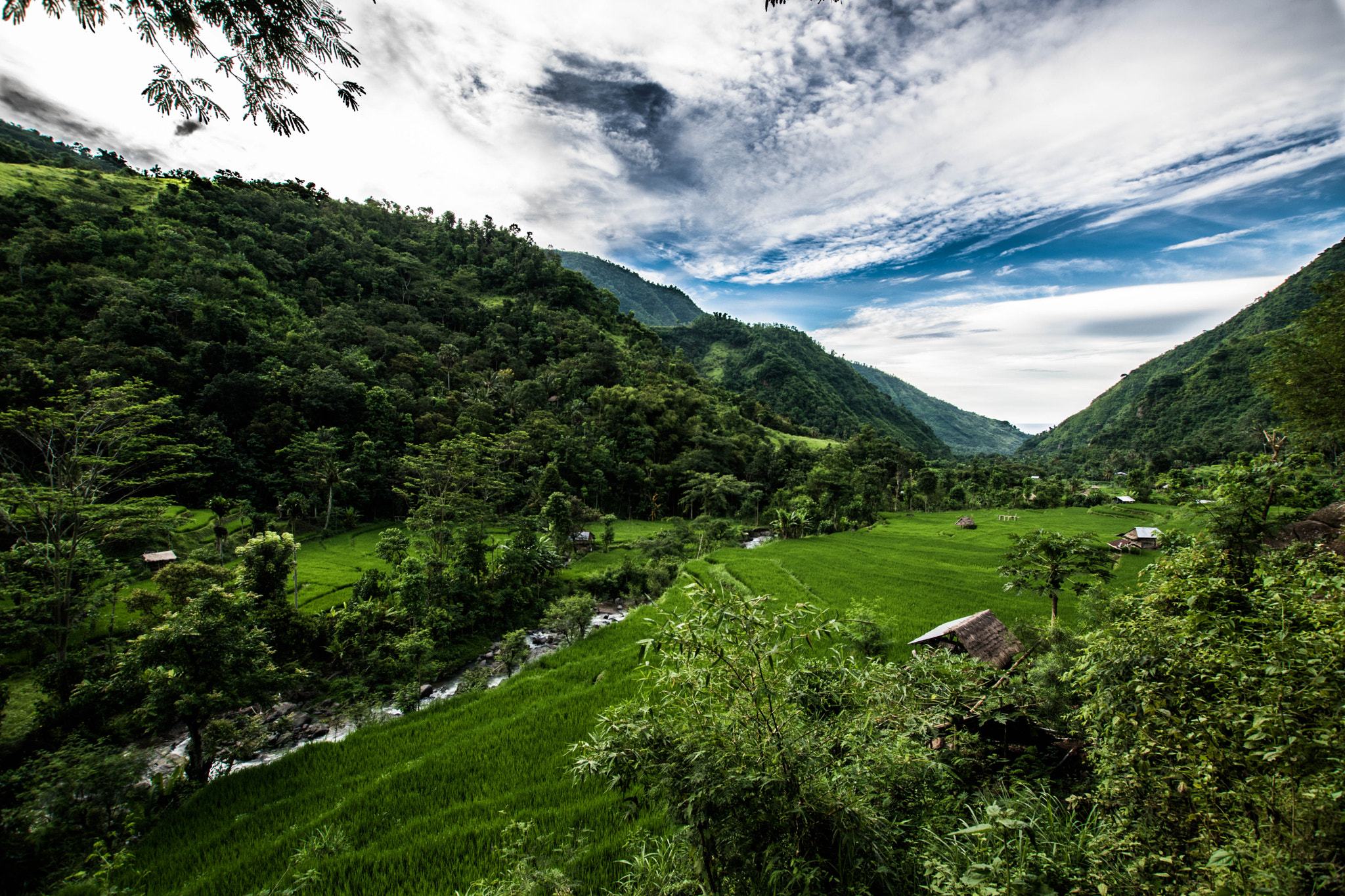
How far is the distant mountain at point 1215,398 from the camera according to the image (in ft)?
230

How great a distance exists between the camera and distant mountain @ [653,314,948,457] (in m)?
98.2

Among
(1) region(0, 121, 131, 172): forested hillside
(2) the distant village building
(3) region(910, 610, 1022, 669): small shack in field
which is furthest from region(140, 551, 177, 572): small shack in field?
(1) region(0, 121, 131, 172): forested hillside

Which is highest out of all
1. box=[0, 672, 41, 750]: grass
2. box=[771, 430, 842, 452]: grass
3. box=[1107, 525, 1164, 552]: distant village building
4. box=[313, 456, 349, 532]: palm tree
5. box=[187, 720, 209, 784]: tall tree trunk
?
box=[771, 430, 842, 452]: grass

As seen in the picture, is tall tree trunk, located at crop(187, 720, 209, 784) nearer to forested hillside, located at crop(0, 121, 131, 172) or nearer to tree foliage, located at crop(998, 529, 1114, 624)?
tree foliage, located at crop(998, 529, 1114, 624)

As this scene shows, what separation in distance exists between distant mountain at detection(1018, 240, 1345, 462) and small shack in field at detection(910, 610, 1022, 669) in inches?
3552

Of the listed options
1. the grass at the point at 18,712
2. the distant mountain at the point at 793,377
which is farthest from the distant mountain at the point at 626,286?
the grass at the point at 18,712

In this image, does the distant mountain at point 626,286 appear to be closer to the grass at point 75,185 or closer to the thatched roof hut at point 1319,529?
the grass at point 75,185

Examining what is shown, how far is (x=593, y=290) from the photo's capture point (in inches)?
3344

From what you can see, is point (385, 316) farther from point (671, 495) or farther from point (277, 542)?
point (277, 542)

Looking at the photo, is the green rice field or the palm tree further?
the palm tree

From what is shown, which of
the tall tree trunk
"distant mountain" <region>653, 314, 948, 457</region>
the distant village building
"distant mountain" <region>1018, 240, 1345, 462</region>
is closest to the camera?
the tall tree trunk

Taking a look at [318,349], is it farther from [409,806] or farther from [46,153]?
[46,153]

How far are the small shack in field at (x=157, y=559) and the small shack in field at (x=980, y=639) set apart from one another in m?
29.7

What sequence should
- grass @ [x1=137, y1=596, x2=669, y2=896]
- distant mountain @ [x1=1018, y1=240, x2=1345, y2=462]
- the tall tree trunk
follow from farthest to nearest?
1. distant mountain @ [x1=1018, y1=240, x2=1345, y2=462]
2. the tall tree trunk
3. grass @ [x1=137, y1=596, x2=669, y2=896]
